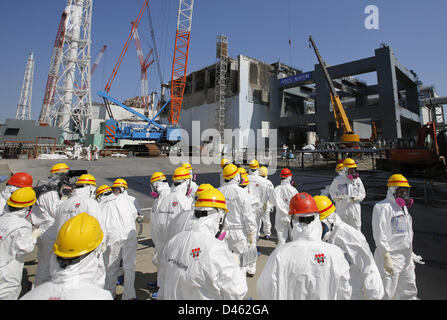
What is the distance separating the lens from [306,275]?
5.32ft

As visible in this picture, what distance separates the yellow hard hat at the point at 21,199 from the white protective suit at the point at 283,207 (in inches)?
188

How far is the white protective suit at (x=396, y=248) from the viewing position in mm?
2920

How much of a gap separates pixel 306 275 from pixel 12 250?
3.17 metres

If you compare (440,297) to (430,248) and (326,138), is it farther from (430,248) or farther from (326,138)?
(326,138)

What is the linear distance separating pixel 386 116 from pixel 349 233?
2832cm

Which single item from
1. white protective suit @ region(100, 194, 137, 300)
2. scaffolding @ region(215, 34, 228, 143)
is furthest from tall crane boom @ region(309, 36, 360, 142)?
white protective suit @ region(100, 194, 137, 300)

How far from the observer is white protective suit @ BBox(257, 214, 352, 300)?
1632mm

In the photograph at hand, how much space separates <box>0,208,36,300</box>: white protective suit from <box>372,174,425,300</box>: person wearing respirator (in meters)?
4.41

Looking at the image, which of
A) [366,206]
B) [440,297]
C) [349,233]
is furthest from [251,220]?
[366,206]

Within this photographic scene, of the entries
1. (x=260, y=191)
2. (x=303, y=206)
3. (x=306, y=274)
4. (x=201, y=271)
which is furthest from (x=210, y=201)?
(x=260, y=191)

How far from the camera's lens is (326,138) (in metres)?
28.3

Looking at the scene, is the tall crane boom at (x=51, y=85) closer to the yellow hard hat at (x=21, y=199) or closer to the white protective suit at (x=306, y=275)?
the yellow hard hat at (x=21, y=199)

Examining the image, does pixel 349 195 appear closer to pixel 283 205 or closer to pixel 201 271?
pixel 283 205

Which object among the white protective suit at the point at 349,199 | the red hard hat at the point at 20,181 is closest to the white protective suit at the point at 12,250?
the red hard hat at the point at 20,181
